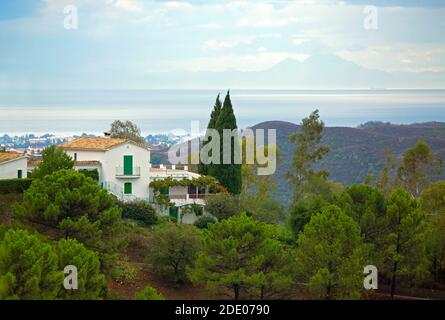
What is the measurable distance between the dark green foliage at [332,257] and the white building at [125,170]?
1234 centimetres

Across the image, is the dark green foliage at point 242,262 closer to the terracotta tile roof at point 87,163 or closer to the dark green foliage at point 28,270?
the dark green foliage at point 28,270

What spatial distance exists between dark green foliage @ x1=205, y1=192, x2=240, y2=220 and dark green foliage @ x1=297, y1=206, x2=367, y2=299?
10430 mm

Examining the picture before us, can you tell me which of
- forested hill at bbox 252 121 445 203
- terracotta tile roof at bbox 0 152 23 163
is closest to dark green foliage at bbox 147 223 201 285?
terracotta tile roof at bbox 0 152 23 163

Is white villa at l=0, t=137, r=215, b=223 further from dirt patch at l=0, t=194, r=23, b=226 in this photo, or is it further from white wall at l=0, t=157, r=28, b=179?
dirt patch at l=0, t=194, r=23, b=226

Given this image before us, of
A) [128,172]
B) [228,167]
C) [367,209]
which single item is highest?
[228,167]

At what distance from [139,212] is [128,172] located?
3.40 meters

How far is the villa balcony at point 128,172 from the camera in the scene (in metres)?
37.0

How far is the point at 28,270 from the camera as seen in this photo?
18.7m

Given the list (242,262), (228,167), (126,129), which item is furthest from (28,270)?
(126,129)

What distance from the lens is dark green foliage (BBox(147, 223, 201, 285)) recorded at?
28.6 meters

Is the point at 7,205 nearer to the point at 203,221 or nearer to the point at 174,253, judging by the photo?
the point at 174,253

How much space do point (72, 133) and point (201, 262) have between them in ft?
127

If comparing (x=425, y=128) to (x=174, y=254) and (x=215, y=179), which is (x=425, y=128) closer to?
(x=215, y=179)
